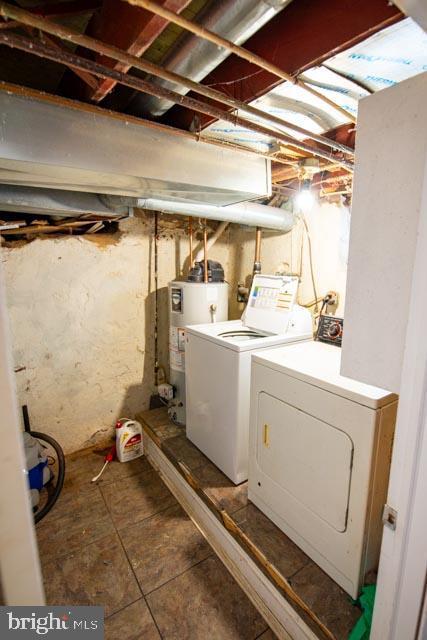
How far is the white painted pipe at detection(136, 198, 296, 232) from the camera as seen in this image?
1984mm

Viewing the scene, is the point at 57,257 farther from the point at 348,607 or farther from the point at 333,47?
the point at 348,607

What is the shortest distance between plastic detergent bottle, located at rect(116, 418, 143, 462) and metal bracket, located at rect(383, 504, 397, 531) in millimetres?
2041

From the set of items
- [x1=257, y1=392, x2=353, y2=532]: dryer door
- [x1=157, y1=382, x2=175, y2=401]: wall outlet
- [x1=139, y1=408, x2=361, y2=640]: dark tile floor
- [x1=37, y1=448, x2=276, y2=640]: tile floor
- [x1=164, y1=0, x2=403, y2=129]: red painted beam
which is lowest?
[x1=37, y1=448, x2=276, y2=640]: tile floor

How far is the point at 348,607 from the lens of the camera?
1163 mm

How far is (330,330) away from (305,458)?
838 mm

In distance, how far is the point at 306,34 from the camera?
2.64ft

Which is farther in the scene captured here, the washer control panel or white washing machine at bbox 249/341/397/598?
the washer control panel

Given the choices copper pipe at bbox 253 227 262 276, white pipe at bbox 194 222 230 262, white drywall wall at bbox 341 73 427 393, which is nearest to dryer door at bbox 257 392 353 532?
white drywall wall at bbox 341 73 427 393

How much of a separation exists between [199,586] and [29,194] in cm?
229

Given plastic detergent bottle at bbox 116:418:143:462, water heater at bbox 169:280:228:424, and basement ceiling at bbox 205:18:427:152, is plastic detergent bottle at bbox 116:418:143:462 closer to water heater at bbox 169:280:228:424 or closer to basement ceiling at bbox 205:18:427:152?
water heater at bbox 169:280:228:424

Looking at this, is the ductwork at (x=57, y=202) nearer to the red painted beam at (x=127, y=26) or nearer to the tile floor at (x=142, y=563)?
the red painted beam at (x=127, y=26)

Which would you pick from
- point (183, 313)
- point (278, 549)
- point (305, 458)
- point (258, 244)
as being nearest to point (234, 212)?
Answer: point (258, 244)

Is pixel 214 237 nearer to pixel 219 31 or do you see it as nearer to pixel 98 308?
pixel 98 308

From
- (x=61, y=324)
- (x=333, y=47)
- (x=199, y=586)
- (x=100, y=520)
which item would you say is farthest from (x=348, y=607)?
(x=61, y=324)
